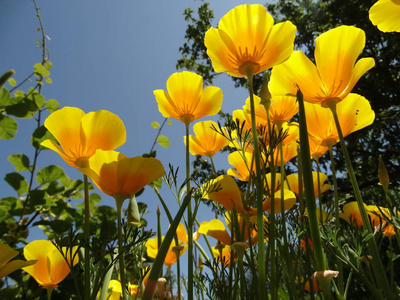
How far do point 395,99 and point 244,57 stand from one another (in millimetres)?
5696

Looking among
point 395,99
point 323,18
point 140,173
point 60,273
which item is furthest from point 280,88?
point 323,18

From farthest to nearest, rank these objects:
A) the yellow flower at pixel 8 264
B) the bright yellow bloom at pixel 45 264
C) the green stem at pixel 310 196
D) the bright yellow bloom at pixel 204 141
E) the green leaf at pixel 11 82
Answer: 1. the green leaf at pixel 11 82
2. the bright yellow bloom at pixel 204 141
3. the bright yellow bloom at pixel 45 264
4. the yellow flower at pixel 8 264
5. the green stem at pixel 310 196

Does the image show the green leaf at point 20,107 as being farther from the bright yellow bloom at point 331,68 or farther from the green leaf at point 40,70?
the bright yellow bloom at point 331,68

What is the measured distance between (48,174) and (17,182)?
0.47ft

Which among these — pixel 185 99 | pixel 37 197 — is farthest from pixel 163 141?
pixel 185 99

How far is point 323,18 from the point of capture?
6.42m

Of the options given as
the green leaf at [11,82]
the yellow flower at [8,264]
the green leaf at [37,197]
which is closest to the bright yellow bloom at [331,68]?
the yellow flower at [8,264]

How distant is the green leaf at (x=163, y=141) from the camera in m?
1.92

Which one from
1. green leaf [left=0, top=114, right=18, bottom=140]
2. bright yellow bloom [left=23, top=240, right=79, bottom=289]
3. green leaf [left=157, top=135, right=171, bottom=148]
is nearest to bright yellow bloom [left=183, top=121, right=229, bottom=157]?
bright yellow bloom [left=23, top=240, right=79, bottom=289]

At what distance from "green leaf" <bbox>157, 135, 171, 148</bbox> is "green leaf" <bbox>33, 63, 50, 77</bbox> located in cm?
71

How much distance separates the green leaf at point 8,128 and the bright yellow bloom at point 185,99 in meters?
0.95

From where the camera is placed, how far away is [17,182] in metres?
1.56

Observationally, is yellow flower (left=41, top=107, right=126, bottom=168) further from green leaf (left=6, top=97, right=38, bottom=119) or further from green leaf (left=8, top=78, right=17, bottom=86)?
green leaf (left=8, top=78, right=17, bottom=86)

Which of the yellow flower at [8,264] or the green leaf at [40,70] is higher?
the green leaf at [40,70]
